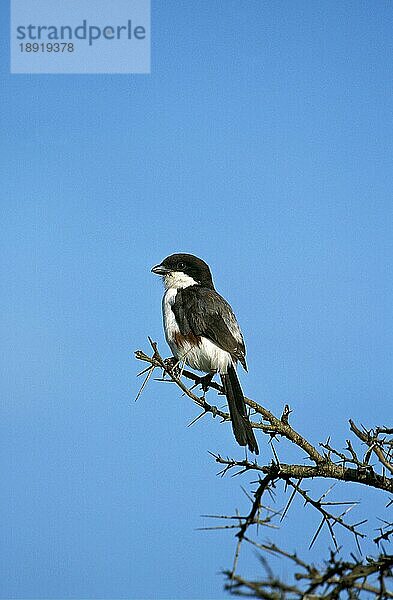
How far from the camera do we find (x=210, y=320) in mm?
6172

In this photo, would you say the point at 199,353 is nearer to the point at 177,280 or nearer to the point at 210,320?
the point at 210,320

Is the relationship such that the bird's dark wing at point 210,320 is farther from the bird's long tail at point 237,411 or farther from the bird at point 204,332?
the bird's long tail at point 237,411

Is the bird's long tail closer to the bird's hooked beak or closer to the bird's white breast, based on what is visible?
the bird's white breast

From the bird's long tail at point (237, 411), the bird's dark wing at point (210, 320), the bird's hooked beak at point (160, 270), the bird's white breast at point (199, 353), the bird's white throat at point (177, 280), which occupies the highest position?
the bird's hooked beak at point (160, 270)

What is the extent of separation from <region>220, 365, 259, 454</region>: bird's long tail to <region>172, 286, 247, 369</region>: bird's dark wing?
0.90ft

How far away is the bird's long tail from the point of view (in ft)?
Answer: 14.5

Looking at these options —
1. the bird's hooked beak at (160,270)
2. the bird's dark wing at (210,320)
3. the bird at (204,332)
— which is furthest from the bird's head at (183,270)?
the bird's dark wing at (210,320)

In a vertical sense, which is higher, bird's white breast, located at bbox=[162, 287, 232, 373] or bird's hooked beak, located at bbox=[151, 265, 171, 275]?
bird's hooked beak, located at bbox=[151, 265, 171, 275]

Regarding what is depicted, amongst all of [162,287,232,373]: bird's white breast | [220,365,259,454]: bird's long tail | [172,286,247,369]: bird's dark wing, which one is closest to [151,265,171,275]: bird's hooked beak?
[172,286,247,369]: bird's dark wing

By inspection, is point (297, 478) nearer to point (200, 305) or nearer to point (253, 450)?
point (253, 450)

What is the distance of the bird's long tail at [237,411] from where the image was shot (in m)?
4.42

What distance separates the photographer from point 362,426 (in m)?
3.43

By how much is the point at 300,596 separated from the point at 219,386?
11.3 ft

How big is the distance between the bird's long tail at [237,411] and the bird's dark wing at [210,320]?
276mm
